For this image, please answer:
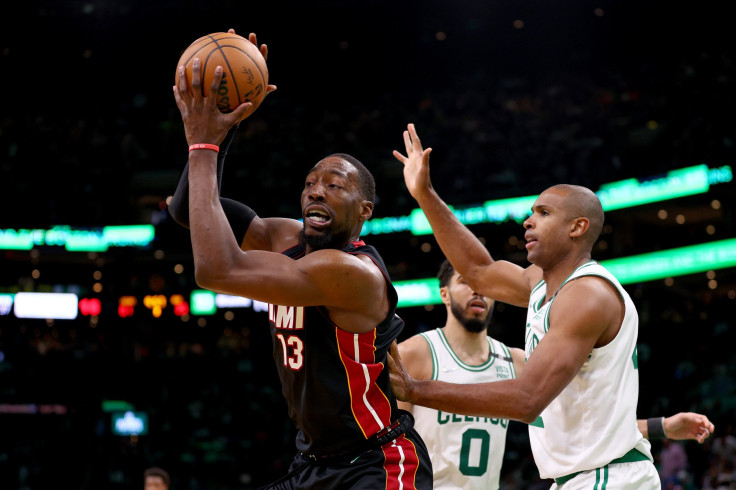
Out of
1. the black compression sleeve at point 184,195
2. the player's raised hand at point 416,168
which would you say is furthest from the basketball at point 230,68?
the player's raised hand at point 416,168

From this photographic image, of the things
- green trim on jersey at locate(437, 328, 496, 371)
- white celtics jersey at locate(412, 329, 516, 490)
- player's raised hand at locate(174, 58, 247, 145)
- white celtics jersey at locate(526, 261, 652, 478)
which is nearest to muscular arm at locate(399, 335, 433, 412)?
green trim on jersey at locate(437, 328, 496, 371)

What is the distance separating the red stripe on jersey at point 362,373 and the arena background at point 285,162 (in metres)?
10.7

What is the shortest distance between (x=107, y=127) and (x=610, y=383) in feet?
58.2

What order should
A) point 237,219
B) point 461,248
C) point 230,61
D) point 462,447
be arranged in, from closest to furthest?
point 230,61 → point 237,219 → point 461,248 → point 462,447

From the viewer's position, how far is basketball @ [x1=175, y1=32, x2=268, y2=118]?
10.7ft

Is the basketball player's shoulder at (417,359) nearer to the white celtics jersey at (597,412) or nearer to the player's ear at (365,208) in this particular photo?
the white celtics jersey at (597,412)

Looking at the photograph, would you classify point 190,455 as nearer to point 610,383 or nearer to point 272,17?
point 272,17

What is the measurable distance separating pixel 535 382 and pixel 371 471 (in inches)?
29.4

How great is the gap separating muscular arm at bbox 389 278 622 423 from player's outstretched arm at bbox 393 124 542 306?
1033 millimetres

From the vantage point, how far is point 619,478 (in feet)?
11.6

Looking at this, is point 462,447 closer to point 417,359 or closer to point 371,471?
point 417,359

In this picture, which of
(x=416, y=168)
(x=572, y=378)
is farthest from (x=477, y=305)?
(x=572, y=378)

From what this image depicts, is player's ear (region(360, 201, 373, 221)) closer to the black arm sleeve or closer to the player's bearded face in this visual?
the black arm sleeve

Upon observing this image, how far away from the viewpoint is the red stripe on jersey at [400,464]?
3334mm
